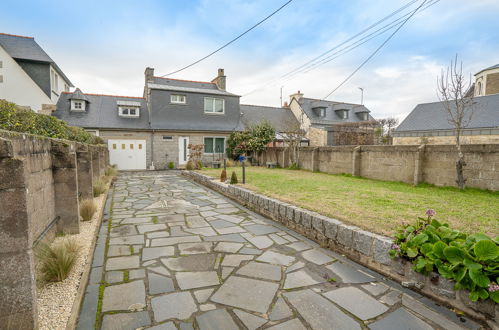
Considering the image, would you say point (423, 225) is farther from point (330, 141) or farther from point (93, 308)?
point (330, 141)

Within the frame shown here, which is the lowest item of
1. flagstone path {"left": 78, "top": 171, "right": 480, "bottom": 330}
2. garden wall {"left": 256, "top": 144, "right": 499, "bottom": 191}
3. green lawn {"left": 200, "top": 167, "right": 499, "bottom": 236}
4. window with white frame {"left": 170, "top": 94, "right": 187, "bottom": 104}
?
flagstone path {"left": 78, "top": 171, "right": 480, "bottom": 330}

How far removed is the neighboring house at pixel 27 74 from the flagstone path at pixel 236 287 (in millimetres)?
16594

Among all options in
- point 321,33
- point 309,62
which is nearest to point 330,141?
point 309,62

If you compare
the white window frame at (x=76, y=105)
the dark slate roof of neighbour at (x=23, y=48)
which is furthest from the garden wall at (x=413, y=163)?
the dark slate roof of neighbour at (x=23, y=48)

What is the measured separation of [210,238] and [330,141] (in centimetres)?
2097

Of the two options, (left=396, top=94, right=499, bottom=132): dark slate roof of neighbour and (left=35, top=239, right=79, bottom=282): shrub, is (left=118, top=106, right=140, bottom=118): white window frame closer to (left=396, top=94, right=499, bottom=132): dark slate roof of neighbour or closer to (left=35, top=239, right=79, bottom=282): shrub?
(left=35, top=239, right=79, bottom=282): shrub

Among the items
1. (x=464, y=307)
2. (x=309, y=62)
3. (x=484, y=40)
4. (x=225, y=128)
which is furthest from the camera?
(x=225, y=128)

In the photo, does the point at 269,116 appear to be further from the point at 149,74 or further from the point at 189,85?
the point at 149,74

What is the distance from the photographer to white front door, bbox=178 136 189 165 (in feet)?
57.4

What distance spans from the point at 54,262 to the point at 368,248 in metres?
3.66

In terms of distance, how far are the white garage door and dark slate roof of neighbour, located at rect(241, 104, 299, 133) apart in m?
8.92

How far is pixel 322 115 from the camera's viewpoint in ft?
82.3

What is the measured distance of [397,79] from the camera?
13.7 metres

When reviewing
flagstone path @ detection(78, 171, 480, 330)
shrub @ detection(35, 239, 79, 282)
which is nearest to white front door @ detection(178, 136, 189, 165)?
flagstone path @ detection(78, 171, 480, 330)
